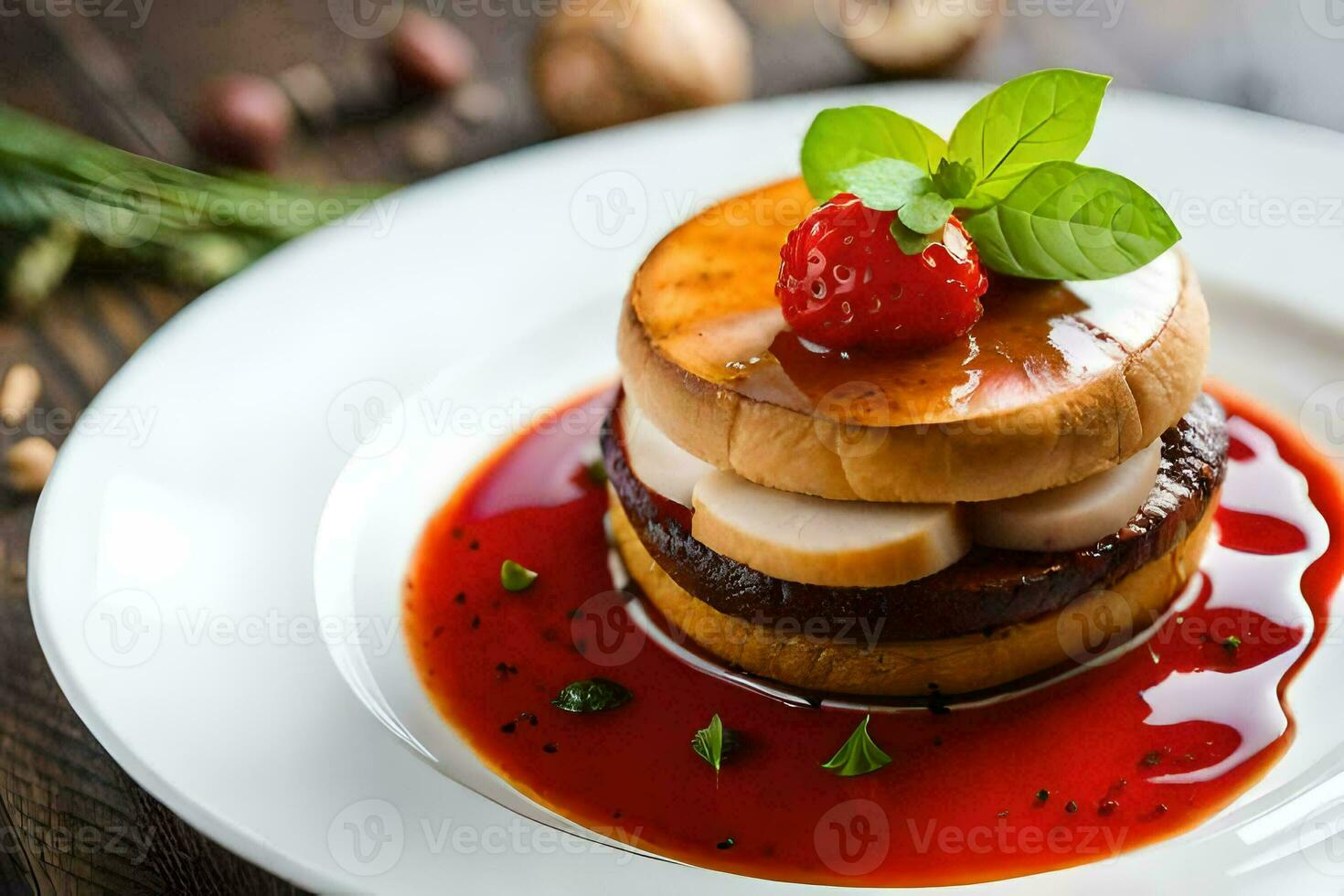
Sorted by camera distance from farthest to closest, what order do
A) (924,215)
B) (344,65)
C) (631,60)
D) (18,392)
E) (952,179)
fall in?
(344,65), (631,60), (18,392), (952,179), (924,215)

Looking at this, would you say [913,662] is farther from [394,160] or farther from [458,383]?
[394,160]

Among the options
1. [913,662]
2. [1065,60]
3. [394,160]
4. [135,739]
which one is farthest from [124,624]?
[1065,60]

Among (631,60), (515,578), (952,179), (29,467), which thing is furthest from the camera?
(631,60)

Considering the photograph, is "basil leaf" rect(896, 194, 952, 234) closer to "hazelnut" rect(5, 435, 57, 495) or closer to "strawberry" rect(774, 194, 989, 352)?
"strawberry" rect(774, 194, 989, 352)

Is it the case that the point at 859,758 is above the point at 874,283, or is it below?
below

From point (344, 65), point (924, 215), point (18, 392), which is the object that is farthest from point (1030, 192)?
point (344, 65)

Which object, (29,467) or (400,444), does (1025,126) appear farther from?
(29,467)
